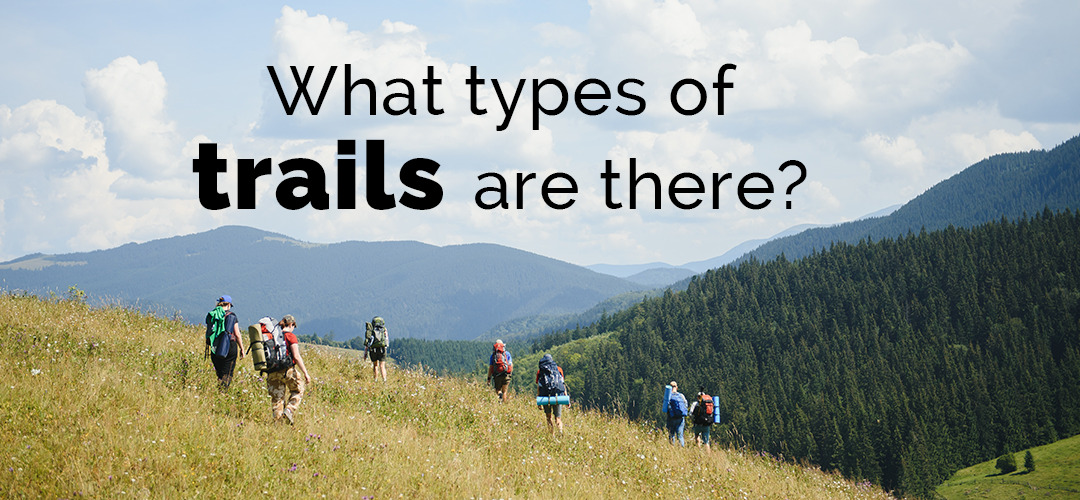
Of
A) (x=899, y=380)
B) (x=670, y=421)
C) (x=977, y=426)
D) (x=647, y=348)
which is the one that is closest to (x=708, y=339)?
(x=647, y=348)

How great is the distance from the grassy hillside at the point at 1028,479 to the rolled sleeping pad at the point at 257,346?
129169 mm

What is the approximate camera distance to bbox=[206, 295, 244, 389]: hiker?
10.3 meters

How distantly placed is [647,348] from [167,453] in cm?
18642

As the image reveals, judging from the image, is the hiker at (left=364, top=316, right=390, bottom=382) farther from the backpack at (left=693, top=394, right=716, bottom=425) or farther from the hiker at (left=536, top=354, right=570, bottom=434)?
the backpack at (left=693, top=394, right=716, bottom=425)

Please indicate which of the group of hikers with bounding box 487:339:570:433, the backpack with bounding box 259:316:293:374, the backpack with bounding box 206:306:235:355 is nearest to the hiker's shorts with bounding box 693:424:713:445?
the group of hikers with bounding box 487:339:570:433

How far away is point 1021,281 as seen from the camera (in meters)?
176

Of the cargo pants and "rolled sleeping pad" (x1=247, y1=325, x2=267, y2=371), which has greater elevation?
"rolled sleeping pad" (x1=247, y1=325, x2=267, y2=371)

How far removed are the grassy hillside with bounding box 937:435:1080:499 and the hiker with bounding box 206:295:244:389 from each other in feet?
422

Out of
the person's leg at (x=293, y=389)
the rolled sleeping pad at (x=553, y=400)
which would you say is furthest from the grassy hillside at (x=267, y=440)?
the rolled sleeping pad at (x=553, y=400)

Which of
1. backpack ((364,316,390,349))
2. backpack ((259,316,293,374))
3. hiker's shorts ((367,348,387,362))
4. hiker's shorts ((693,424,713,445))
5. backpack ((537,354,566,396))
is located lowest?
hiker's shorts ((693,424,713,445))

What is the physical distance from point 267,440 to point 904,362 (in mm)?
179414

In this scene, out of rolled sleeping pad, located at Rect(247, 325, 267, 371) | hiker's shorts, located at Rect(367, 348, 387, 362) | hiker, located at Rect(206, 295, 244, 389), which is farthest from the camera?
hiker's shorts, located at Rect(367, 348, 387, 362)

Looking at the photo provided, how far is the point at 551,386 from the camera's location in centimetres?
1340

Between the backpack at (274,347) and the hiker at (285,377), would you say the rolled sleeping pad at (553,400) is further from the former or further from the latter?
the backpack at (274,347)
